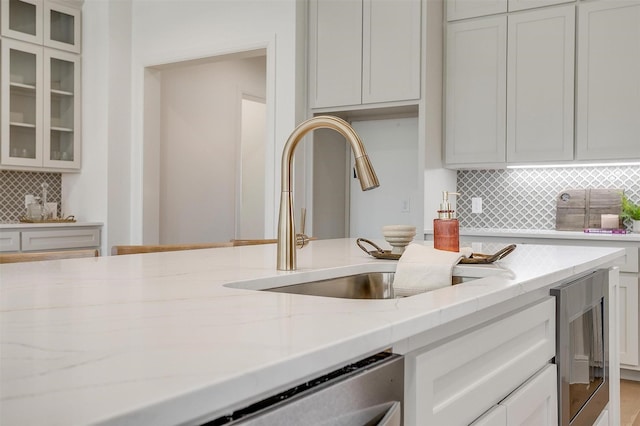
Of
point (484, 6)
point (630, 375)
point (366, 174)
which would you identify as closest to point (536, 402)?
point (366, 174)

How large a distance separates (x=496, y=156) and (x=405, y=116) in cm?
80

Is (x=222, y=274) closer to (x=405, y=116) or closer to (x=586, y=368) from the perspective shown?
(x=586, y=368)

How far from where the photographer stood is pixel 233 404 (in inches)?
21.7

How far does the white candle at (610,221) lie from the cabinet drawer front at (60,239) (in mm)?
Answer: 3878

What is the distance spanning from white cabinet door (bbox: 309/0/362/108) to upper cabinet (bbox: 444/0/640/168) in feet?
2.18

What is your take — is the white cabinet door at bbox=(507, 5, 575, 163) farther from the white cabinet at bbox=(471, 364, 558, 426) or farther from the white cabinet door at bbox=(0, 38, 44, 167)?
the white cabinet door at bbox=(0, 38, 44, 167)

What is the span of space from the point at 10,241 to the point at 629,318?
4.20 meters

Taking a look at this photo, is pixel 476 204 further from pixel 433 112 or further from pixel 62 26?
pixel 62 26

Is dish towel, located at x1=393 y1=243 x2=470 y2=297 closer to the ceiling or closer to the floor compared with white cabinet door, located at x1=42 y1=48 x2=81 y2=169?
closer to the floor

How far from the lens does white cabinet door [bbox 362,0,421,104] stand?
4066 millimetres

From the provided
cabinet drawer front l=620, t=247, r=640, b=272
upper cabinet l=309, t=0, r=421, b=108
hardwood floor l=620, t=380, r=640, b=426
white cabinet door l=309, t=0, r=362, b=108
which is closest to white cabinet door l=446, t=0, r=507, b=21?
upper cabinet l=309, t=0, r=421, b=108

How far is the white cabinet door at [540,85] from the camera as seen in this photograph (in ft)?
12.8

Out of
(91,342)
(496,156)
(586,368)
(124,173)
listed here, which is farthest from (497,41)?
(91,342)

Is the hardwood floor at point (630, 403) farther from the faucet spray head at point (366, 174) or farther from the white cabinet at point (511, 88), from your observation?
the faucet spray head at point (366, 174)
